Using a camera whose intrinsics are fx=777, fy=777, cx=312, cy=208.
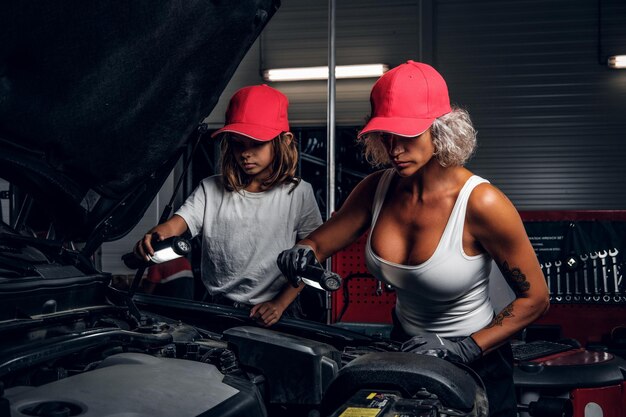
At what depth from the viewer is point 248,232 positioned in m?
2.49

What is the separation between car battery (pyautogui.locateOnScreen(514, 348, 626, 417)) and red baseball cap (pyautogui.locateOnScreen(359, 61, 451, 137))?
1.09 meters

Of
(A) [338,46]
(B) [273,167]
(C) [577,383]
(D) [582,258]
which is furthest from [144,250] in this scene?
(A) [338,46]

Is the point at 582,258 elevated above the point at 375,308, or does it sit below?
above

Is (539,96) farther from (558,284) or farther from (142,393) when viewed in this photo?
(142,393)

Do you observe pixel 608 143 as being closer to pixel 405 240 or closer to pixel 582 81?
pixel 582 81

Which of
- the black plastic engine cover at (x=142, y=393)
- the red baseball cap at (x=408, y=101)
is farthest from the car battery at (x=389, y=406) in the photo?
the red baseball cap at (x=408, y=101)

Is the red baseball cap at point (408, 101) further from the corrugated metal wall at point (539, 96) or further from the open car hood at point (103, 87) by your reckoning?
the corrugated metal wall at point (539, 96)

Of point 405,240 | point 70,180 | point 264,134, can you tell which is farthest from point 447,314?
point 70,180

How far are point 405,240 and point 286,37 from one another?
717 centimetres

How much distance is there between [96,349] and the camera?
1640 millimetres

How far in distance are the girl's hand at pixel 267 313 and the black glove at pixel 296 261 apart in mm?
223

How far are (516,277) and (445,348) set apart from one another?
28 centimetres

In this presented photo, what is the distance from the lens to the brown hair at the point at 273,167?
250 centimetres

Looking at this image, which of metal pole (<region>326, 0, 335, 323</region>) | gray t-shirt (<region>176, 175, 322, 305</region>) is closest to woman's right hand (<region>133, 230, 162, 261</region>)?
gray t-shirt (<region>176, 175, 322, 305</region>)
